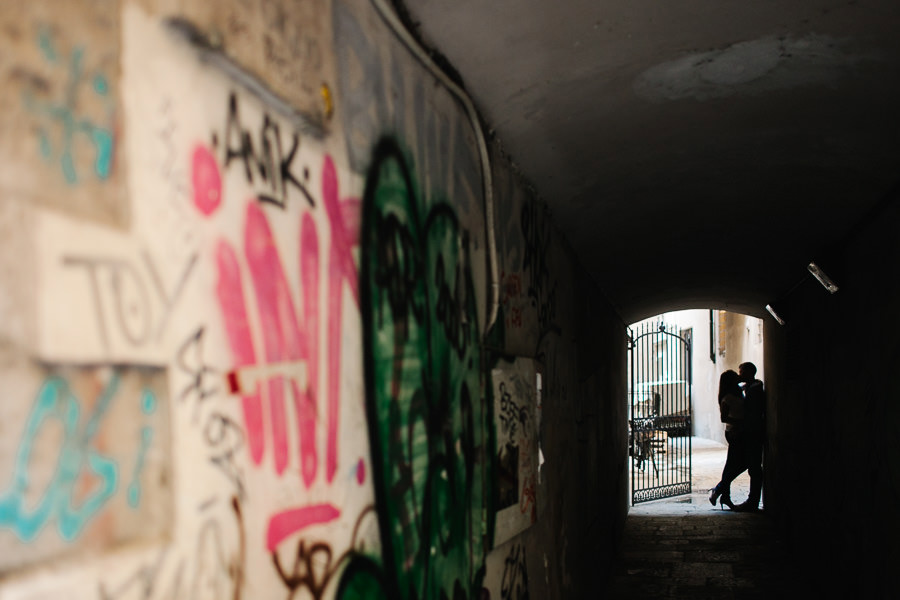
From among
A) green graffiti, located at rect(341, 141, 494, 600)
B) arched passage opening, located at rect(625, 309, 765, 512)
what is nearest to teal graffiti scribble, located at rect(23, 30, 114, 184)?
green graffiti, located at rect(341, 141, 494, 600)

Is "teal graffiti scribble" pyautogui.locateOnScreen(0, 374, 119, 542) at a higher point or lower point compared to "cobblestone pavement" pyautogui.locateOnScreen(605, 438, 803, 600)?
higher

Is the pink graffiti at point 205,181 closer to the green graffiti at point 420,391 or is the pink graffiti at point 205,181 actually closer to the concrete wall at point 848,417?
the green graffiti at point 420,391

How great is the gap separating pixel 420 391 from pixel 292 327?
0.88 metres

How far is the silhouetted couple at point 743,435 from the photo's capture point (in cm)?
1244

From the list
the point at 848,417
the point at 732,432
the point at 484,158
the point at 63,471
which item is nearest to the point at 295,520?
the point at 63,471

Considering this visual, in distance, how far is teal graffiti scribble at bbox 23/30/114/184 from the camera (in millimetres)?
1098

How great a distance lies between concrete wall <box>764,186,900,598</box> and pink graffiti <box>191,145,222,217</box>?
179 inches

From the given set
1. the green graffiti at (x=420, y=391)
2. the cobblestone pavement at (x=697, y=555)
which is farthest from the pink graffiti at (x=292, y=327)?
the cobblestone pavement at (x=697, y=555)

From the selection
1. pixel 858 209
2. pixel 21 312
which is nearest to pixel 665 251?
pixel 858 209

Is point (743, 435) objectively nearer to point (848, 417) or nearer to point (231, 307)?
point (848, 417)

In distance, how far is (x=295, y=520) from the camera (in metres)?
1.73

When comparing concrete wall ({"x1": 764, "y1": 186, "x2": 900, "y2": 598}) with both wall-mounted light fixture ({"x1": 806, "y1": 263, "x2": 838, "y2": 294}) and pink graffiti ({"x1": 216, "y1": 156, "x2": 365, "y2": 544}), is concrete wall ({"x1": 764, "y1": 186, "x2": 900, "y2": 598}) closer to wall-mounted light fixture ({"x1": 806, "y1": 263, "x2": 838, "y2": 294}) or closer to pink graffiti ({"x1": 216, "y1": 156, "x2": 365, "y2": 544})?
wall-mounted light fixture ({"x1": 806, "y1": 263, "x2": 838, "y2": 294})

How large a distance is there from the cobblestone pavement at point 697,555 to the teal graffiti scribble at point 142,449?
7.48m

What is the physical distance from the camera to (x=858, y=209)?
5531mm
